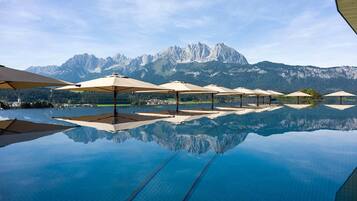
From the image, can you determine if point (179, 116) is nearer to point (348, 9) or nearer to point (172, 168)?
point (172, 168)

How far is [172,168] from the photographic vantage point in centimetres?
502

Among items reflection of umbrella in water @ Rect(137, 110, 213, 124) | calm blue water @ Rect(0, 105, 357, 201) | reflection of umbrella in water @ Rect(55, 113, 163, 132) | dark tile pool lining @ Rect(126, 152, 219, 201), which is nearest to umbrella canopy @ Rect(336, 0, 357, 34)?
calm blue water @ Rect(0, 105, 357, 201)

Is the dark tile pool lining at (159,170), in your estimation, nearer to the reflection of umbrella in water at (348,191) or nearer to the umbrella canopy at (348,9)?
the reflection of umbrella in water at (348,191)

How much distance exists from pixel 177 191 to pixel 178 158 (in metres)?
2.00

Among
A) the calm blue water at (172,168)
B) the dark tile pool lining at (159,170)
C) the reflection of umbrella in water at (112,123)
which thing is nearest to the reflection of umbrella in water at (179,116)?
the reflection of umbrella in water at (112,123)

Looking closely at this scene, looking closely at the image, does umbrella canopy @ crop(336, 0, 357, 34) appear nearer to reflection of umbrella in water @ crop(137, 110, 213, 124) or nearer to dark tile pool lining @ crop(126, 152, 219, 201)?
dark tile pool lining @ crop(126, 152, 219, 201)

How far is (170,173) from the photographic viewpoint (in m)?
4.72

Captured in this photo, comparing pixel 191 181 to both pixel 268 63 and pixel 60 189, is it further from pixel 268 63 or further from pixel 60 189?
pixel 268 63

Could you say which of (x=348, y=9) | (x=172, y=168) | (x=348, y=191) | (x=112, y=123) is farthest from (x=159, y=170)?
(x=112, y=123)

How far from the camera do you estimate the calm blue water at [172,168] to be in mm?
3711

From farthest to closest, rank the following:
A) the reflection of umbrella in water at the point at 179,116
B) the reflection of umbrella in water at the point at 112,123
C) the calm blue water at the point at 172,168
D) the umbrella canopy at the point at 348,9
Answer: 1. the reflection of umbrella in water at the point at 179,116
2. the reflection of umbrella in water at the point at 112,123
3. the umbrella canopy at the point at 348,9
4. the calm blue water at the point at 172,168

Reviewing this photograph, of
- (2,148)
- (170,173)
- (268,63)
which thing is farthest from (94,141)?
(268,63)

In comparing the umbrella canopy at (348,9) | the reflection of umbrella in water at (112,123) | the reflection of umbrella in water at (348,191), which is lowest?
the reflection of umbrella in water at (348,191)

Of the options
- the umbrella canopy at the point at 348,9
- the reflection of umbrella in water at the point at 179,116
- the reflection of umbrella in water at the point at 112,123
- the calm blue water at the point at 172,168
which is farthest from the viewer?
the reflection of umbrella in water at the point at 179,116
